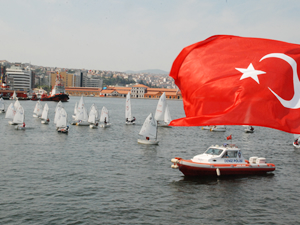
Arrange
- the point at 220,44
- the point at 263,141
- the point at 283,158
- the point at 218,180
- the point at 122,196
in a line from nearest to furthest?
the point at 220,44 → the point at 122,196 → the point at 218,180 → the point at 283,158 → the point at 263,141

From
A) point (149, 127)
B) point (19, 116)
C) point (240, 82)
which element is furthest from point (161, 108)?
point (240, 82)

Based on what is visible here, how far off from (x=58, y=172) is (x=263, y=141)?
126 feet

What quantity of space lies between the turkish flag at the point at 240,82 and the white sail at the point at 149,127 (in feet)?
101

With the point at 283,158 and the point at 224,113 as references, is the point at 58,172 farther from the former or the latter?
the point at 283,158

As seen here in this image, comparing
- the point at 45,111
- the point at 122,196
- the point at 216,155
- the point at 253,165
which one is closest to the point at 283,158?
the point at 253,165

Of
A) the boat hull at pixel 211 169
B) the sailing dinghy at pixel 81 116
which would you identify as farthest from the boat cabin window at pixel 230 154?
the sailing dinghy at pixel 81 116

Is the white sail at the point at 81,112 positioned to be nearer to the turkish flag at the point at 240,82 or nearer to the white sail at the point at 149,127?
the white sail at the point at 149,127

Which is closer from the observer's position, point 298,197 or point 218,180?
point 298,197

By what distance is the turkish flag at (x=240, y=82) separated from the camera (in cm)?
1424

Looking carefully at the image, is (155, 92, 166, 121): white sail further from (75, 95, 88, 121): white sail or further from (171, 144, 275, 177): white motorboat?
(171, 144, 275, 177): white motorboat

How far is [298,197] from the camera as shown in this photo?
2683 centimetres

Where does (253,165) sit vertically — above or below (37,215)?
above

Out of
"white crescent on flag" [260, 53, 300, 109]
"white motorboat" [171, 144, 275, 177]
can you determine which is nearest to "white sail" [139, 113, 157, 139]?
"white motorboat" [171, 144, 275, 177]

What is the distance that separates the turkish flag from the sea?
886 cm
